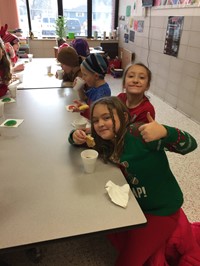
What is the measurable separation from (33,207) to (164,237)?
27.6 inches

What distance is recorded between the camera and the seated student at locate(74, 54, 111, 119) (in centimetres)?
194

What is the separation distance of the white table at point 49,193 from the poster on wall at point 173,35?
302cm

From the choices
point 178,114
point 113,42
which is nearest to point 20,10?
point 113,42

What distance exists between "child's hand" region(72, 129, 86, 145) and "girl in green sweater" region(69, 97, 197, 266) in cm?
9

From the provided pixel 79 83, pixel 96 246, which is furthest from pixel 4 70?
pixel 96 246

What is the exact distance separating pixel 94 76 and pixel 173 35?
2.51 metres

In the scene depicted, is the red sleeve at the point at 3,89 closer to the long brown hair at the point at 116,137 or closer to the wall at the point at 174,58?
the long brown hair at the point at 116,137

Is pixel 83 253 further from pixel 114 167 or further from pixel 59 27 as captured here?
pixel 59 27

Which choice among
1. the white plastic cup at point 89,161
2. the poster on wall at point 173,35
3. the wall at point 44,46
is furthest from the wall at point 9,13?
the white plastic cup at point 89,161

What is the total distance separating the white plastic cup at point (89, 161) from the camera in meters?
1.05

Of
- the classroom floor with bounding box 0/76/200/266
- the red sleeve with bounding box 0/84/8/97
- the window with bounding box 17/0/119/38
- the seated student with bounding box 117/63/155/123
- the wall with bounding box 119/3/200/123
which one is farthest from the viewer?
the window with bounding box 17/0/119/38

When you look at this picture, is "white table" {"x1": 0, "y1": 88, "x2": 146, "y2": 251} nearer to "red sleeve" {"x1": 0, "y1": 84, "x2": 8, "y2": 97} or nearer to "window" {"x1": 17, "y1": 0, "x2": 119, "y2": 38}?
"red sleeve" {"x1": 0, "y1": 84, "x2": 8, "y2": 97}

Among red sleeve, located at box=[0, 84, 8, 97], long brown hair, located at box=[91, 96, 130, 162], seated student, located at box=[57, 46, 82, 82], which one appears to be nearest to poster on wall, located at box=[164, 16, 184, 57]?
seated student, located at box=[57, 46, 82, 82]

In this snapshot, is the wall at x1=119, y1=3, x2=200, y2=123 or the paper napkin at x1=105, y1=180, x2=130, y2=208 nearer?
the paper napkin at x1=105, y1=180, x2=130, y2=208
